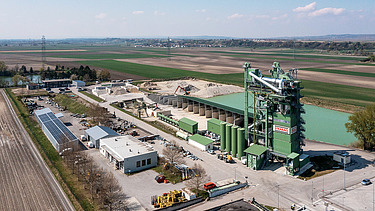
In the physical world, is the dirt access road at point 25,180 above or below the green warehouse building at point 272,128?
below

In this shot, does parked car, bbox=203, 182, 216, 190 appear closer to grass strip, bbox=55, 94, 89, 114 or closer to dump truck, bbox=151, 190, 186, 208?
dump truck, bbox=151, 190, 186, 208

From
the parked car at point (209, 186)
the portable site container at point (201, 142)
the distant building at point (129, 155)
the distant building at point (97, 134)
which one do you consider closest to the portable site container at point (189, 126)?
the portable site container at point (201, 142)

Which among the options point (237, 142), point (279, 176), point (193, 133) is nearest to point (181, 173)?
point (237, 142)

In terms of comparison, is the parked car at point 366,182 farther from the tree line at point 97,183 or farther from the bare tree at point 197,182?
the tree line at point 97,183

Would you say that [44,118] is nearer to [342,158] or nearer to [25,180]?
[25,180]

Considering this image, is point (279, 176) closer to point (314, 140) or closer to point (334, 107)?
point (314, 140)

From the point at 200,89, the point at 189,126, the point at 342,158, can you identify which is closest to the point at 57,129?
the point at 189,126
